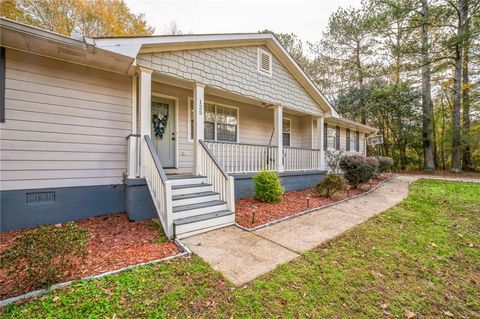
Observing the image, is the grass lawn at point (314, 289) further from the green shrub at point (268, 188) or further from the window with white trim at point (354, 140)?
the window with white trim at point (354, 140)

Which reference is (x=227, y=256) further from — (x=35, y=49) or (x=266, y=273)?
(x=35, y=49)

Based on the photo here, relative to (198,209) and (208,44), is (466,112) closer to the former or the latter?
(208,44)

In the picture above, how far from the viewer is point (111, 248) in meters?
3.58

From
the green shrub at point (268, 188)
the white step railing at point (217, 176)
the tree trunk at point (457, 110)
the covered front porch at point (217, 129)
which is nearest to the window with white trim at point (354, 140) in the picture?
the covered front porch at point (217, 129)

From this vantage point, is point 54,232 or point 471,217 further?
point 471,217

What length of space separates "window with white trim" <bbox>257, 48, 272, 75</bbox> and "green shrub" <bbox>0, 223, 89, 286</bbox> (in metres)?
7.04

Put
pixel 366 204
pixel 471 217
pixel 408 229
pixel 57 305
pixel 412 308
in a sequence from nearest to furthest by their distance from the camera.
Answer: pixel 57 305, pixel 412 308, pixel 408 229, pixel 471 217, pixel 366 204

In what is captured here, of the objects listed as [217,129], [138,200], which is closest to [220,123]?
[217,129]

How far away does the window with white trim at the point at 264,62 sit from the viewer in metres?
7.62

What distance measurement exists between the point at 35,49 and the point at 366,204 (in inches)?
350

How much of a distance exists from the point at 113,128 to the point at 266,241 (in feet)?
14.6

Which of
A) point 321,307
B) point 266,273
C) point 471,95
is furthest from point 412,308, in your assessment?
point 471,95

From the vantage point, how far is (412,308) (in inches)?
93.5

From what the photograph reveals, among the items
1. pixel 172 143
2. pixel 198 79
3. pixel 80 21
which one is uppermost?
pixel 80 21
